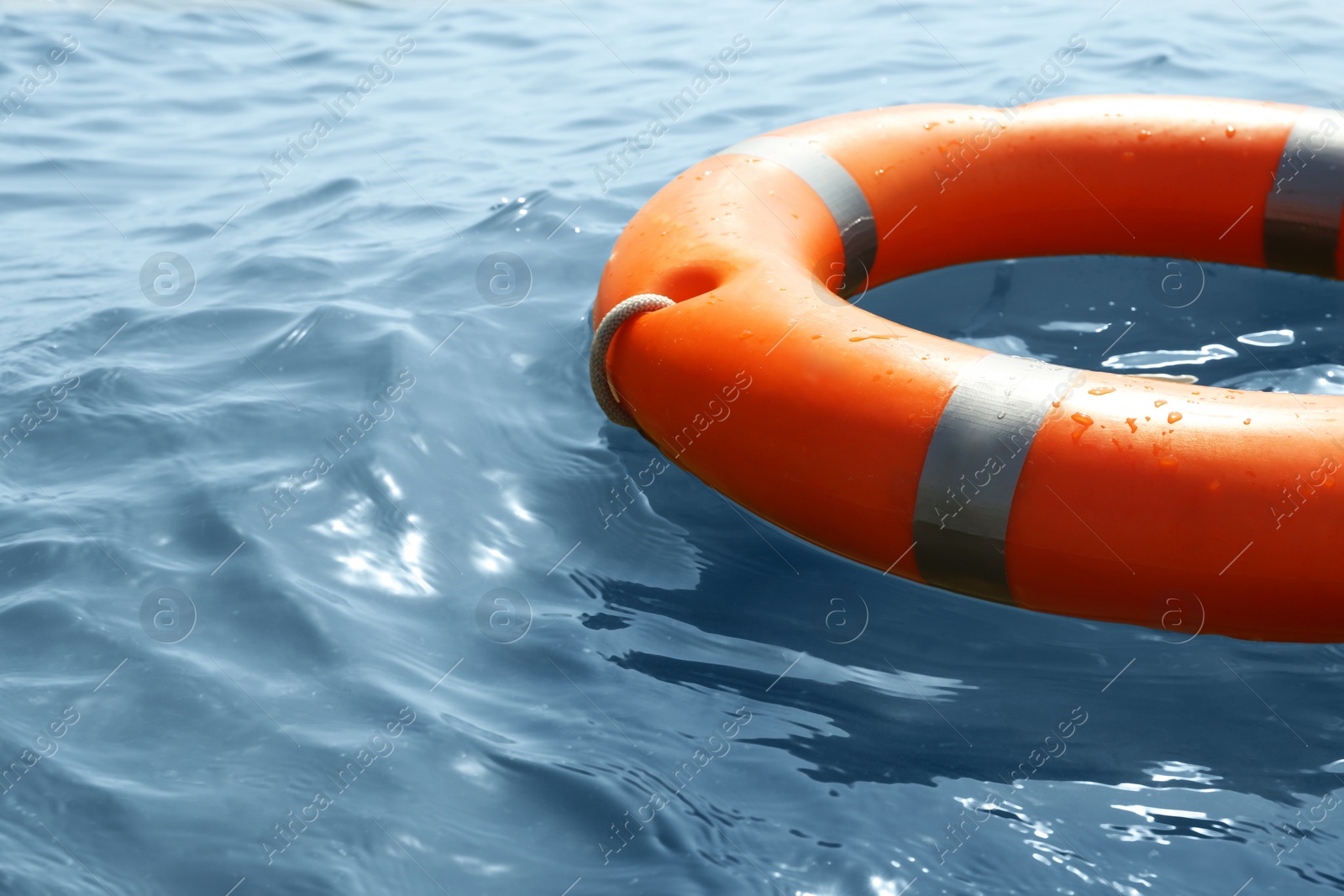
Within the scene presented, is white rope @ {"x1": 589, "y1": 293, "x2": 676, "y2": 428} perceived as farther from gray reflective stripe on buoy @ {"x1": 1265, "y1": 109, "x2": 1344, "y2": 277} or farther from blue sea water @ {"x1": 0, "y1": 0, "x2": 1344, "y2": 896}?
gray reflective stripe on buoy @ {"x1": 1265, "y1": 109, "x2": 1344, "y2": 277}

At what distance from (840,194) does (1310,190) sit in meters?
1.09

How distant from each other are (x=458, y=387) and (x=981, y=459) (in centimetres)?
130

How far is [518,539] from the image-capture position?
7.45ft

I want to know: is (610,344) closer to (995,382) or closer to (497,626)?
(497,626)

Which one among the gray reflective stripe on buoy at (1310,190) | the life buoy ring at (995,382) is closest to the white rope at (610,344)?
the life buoy ring at (995,382)

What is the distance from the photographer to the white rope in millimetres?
2316

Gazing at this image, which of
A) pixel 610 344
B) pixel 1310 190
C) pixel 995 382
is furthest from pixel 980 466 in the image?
pixel 1310 190

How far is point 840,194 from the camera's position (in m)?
2.72

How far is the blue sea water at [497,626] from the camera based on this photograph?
1634 millimetres

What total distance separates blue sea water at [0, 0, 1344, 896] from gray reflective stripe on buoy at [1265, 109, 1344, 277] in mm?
169

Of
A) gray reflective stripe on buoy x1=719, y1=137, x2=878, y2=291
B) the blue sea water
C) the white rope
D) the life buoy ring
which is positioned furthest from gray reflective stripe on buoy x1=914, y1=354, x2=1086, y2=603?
gray reflective stripe on buoy x1=719, y1=137, x2=878, y2=291

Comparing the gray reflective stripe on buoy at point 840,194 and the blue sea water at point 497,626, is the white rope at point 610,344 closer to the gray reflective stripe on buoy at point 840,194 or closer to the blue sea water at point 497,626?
the blue sea water at point 497,626

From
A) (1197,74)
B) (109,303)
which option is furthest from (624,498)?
(1197,74)

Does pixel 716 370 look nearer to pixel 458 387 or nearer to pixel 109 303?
pixel 458 387
